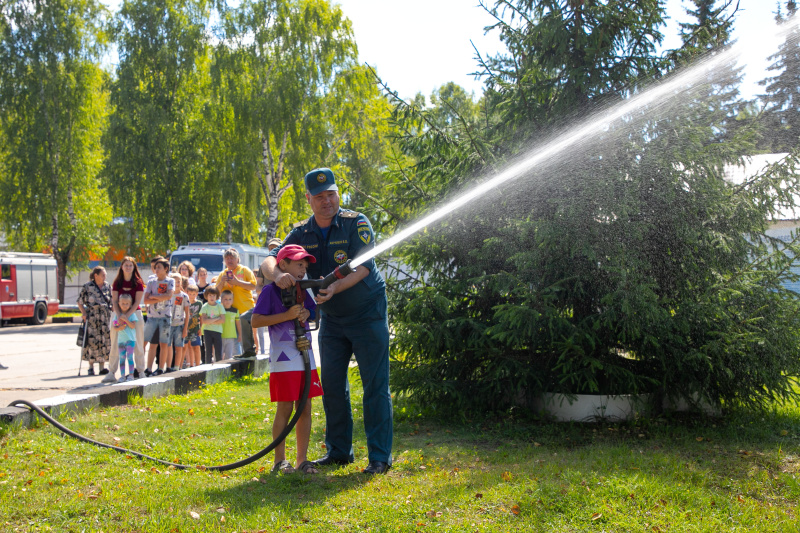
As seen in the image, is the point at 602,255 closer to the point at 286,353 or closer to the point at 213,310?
the point at 286,353

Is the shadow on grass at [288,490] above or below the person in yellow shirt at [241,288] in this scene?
below

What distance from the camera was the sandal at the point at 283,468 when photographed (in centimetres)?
466

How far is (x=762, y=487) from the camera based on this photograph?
408cm

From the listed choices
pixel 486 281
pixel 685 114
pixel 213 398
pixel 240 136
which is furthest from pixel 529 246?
pixel 240 136

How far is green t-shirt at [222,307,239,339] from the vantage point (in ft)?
35.9

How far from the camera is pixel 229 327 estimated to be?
1102cm

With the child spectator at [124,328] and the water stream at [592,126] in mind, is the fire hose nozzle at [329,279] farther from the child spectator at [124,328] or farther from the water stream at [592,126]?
the child spectator at [124,328]

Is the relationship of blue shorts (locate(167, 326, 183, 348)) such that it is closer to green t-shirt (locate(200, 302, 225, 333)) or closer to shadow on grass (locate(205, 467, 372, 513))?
green t-shirt (locate(200, 302, 225, 333))

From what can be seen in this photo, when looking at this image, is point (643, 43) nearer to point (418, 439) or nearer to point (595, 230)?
point (595, 230)

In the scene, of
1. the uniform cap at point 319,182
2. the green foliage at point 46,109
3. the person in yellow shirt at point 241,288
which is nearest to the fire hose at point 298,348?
the uniform cap at point 319,182

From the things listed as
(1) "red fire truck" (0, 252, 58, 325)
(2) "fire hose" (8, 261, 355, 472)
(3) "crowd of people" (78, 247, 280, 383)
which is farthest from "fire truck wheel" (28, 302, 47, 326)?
(2) "fire hose" (8, 261, 355, 472)

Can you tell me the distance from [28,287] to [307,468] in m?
24.3

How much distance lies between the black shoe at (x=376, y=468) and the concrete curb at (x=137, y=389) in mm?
3314

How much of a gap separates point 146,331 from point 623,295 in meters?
7.16
